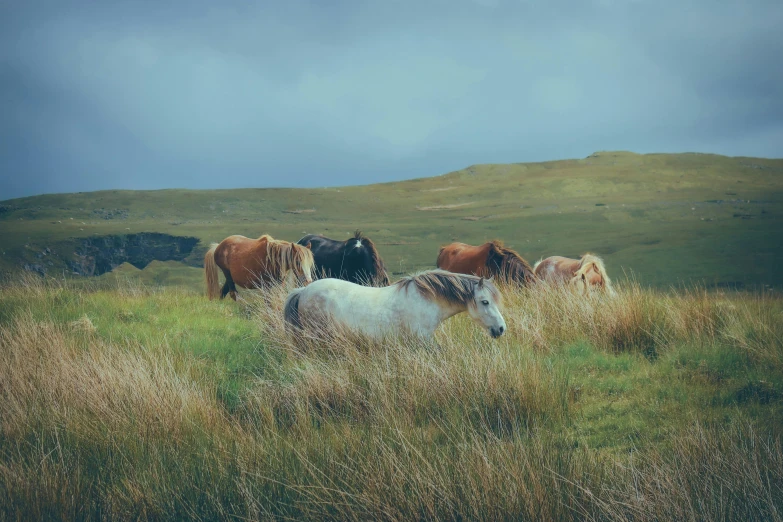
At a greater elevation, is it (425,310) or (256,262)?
(256,262)

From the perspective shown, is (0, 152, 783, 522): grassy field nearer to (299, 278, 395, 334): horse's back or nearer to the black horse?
(299, 278, 395, 334): horse's back

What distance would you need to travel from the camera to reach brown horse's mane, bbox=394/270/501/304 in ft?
21.1

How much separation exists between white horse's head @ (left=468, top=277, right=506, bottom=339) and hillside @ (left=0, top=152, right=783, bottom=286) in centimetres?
1108

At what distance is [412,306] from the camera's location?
21.5 feet

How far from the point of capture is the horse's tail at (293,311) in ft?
23.4

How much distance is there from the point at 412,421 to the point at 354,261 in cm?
801

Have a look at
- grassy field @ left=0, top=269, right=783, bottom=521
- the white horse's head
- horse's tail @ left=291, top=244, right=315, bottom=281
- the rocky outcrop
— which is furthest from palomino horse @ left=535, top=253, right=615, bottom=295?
the rocky outcrop

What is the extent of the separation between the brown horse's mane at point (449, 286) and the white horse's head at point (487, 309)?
40 mm

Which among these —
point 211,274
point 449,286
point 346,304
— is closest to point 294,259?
point 211,274

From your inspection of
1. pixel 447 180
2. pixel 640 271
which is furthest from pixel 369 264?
pixel 447 180

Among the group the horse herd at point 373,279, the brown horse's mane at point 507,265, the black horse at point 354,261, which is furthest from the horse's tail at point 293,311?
the brown horse's mane at point 507,265

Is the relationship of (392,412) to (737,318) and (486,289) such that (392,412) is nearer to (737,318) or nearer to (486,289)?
(486,289)

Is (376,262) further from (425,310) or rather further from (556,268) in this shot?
(425,310)

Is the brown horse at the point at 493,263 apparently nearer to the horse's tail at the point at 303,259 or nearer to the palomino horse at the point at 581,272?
the palomino horse at the point at 581,272
